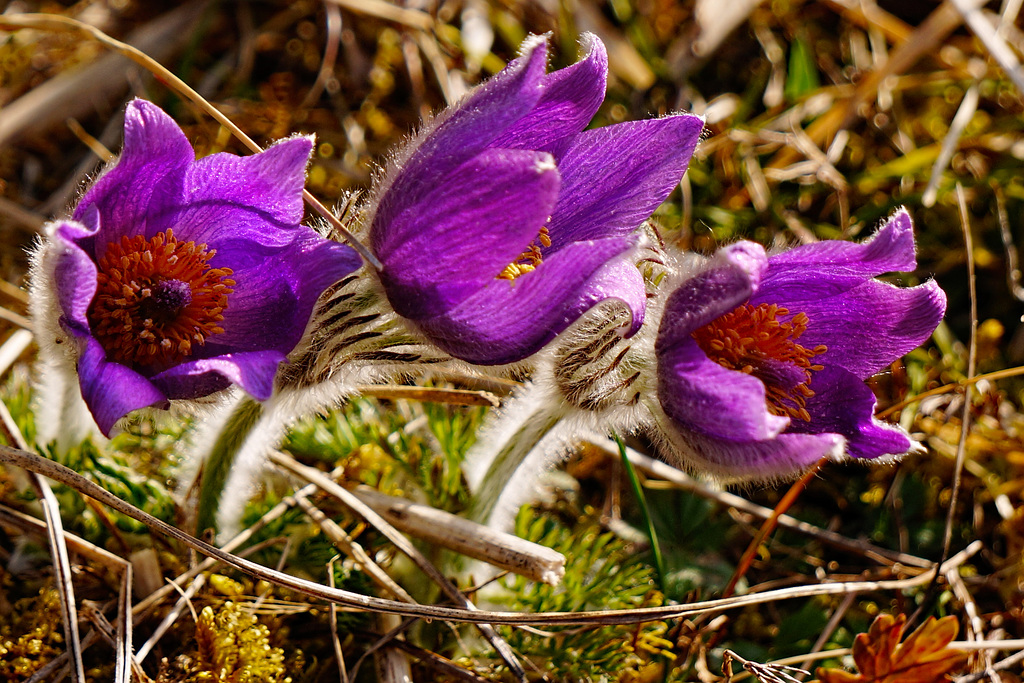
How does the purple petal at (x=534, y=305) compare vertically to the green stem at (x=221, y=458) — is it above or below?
above

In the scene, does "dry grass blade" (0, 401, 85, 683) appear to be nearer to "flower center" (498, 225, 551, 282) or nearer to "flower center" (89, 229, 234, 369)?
"flower center" (89, 229, 234, 369)

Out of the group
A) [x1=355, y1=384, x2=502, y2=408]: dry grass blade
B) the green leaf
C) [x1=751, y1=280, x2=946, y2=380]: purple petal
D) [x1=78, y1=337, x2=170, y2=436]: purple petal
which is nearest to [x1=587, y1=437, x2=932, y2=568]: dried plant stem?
[x1=355, y1=384, x2=502, y2=408]: dry grass blade

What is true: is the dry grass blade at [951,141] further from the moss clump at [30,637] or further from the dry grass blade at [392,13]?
the moss clump at [30,637]

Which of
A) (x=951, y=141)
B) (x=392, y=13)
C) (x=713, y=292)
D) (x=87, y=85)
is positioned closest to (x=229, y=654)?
(x=713, y=292)

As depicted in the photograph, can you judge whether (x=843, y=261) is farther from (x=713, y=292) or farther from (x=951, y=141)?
(x=951, y=141)

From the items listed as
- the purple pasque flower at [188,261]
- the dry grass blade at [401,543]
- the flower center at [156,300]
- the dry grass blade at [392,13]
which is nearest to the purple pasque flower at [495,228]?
the purple pasque flower at [188,261]

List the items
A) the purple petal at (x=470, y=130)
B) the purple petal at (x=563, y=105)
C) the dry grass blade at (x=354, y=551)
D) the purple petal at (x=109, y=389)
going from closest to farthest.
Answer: the purple petal at (x=109, y=389) → the purple petal at (x=470, y=130) → the purple petal at (x=563, y=105) → the dry grass blade at (x=354, y=551)

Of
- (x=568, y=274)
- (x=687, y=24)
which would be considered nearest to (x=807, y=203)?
(x=687, y=24)
